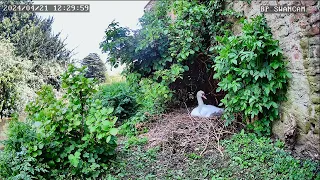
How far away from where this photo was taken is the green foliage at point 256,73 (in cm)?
240

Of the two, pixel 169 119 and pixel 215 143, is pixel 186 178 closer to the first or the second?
pixel 215 143

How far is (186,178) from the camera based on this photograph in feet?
6.84

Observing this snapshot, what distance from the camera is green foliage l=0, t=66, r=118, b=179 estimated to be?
2.20 metres

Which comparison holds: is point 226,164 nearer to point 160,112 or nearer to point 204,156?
point 204,156

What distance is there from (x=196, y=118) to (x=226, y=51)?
1.16 meters

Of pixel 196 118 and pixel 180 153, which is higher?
pixel 196 118

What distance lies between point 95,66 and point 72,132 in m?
5.62

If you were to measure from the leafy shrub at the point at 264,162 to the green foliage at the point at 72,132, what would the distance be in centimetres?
125

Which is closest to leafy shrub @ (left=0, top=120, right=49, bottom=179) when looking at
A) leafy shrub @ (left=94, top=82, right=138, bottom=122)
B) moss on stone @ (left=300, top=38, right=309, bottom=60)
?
leafy shrub @ (left=94, top=82, right=138, bottom=122)

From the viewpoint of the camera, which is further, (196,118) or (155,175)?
(196,118)

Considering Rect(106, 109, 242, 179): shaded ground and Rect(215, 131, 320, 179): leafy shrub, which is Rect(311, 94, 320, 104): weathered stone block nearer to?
Rect(215, 131, 320, 179): leafy shrub

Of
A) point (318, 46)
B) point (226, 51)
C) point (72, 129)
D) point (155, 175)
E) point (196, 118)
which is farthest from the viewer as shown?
point (196, 118)

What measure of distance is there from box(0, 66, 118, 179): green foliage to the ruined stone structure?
191 cm

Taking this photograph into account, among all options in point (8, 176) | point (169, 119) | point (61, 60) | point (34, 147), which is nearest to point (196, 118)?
point (169, 119)
